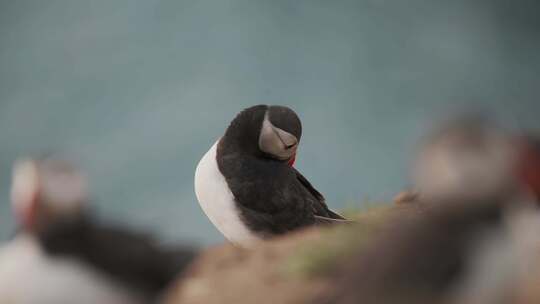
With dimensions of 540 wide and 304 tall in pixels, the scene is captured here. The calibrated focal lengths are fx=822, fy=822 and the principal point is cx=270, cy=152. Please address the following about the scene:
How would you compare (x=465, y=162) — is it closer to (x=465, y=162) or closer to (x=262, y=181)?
(x=465, y=162)

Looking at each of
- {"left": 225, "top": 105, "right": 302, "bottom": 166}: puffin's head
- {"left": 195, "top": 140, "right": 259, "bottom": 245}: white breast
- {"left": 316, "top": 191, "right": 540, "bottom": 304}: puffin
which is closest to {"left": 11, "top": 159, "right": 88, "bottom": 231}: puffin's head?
{"left": 316, "top": 191, "right": 540, "bottom": 304}: puffin

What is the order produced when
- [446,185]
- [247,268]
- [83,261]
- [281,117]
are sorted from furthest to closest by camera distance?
[281,117]
[247,268]
[83,261]
[446,185]

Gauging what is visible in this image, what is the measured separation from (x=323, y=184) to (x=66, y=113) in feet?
7.17

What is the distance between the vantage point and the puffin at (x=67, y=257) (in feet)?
7.64

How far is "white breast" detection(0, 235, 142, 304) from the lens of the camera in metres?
2.31

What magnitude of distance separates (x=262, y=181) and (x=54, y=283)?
1.91m

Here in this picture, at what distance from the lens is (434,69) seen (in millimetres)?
7004

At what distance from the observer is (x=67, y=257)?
2.37 m

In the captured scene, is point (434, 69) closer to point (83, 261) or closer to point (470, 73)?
point (470, 73)

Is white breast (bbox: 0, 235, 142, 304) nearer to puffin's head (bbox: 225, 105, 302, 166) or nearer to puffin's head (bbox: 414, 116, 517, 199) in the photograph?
puffin's head (bbox: 414, 116, 517, 199)

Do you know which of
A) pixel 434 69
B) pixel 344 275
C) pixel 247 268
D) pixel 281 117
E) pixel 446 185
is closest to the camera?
pixel 446 185

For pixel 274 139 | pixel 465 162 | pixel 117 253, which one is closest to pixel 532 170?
pixel 274 139

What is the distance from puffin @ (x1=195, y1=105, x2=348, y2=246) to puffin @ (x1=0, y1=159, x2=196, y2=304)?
1.64 metres

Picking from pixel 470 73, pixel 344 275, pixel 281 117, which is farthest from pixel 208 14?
pixel 344 275
